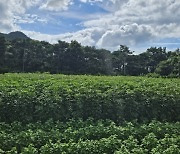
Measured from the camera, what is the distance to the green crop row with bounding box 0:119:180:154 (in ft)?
24.9

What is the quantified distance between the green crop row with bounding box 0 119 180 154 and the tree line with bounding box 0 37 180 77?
31.4 m

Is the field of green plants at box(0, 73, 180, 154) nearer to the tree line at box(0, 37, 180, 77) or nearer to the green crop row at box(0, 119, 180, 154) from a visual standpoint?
the green crop row at box(0, 119, 180, 154)

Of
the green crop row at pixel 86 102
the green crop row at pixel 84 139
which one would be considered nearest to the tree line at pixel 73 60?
the green crop row at pixel 86 102

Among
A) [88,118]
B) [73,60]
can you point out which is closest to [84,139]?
[88,118]

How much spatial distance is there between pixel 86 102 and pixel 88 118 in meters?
1.11

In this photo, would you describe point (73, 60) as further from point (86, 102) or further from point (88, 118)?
point (88, 118)

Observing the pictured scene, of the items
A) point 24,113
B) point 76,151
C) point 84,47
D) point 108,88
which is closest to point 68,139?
point 76,151

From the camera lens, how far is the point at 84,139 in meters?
8.60

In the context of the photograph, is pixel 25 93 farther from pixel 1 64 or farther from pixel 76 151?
pixel 1 64

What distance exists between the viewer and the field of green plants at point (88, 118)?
786 cm

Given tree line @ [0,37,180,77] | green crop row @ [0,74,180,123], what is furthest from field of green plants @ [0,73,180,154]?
tree line @ [0,37,180,77]

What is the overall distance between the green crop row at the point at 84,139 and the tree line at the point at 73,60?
103 ft

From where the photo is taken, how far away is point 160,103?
13.1 metres

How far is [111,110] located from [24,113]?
9.79ft
